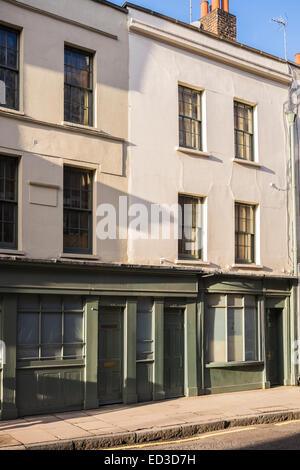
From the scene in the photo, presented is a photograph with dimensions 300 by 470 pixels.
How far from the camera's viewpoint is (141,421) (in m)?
11.9

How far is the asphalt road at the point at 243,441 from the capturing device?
9.99 meters

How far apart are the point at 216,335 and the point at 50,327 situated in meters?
5.21

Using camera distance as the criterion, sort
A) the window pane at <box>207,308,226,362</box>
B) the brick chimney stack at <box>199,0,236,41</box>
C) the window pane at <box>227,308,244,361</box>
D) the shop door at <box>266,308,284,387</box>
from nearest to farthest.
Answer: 1. the window pane at <box>207,308,226,362</box>
2. the window pane at <box>227,308,244,361</box>
3. the shop door at <box>266,308,284,387</box>
4. the brick chimney stack at <box>199,0,236,41</box>

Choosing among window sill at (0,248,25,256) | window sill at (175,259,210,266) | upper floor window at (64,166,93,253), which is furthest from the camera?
window sill at (175,259,210,266)

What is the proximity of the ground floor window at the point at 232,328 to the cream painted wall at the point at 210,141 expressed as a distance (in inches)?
42.2

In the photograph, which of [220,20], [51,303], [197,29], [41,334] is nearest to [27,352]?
[41,334]

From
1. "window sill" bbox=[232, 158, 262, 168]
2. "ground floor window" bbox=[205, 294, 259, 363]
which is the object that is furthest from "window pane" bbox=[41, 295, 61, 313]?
"window sill" bbox=[232, 158, 262, 168]

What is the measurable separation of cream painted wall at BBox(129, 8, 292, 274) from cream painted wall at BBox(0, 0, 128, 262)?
1.56ft

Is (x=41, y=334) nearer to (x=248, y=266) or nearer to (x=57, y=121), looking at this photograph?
(x=57, y=121)

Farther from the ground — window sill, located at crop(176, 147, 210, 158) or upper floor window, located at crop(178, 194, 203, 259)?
window sill, located at crop(176, 147, 210, 158)

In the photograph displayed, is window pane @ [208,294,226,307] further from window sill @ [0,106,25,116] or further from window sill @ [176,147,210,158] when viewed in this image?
window sill @ [0,106,25,116]

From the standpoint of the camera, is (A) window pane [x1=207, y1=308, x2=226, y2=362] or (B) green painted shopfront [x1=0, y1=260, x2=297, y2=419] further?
(A) window pane [x1=207, y1=308, x2=226, y2=362]

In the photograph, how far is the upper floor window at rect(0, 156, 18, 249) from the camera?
1277 centimetres
